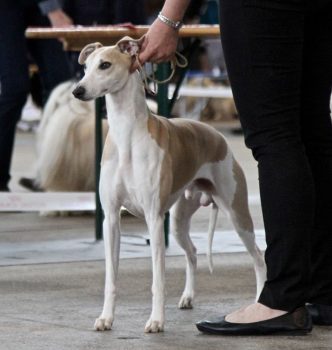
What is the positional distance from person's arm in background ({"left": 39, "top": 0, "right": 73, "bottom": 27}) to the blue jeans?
0.18 meters

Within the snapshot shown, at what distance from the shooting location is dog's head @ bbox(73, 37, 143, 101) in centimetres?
386

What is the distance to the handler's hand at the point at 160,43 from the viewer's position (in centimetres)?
367

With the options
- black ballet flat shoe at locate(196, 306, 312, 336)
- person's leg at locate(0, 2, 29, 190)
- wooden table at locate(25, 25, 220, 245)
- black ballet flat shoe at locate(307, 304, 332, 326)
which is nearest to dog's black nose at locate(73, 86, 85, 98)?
black ballet flat shoe at locate(196, 306, 312, 336)

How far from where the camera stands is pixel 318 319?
3.86m

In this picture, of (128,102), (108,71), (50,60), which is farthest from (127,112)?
(50,60)

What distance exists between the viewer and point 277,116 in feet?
11.6

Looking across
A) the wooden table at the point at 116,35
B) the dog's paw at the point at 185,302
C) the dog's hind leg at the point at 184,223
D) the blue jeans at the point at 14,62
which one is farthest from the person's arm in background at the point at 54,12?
the dog's paw at the point at 185,302

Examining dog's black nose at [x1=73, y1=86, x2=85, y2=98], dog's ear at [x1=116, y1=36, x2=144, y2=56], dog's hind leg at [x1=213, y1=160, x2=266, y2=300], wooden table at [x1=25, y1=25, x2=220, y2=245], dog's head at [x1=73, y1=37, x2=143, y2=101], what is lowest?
dog's hind leg at [x1=213, y1=160, x2=266, y2=300]

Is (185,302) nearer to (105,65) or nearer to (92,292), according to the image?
(92,292)

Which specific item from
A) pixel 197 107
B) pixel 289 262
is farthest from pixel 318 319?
pixel 197 107

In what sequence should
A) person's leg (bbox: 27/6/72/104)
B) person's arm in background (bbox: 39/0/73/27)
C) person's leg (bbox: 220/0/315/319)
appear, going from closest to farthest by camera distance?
1. person's leg (bbox: 220/0/315/319)
2. person's arm in background (bbox: 39/0/73/27)
3. person's leg (bbox: 27/6/72/104)

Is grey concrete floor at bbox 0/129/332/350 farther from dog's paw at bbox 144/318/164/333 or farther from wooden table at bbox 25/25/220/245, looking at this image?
wooden table at bbox 25/25/220/245

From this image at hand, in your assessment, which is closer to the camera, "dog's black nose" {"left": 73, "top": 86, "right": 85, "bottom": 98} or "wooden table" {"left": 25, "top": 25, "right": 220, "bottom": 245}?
"dog's black nose" {"left": 73, "top": 86, "right": 85, "bottom": 98}

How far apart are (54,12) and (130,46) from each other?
321 cm
